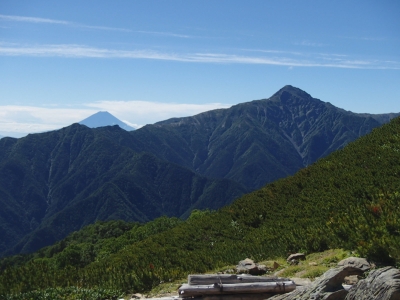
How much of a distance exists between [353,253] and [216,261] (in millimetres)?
6869

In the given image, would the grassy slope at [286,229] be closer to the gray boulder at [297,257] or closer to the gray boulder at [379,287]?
the gray boulder at [297,257]

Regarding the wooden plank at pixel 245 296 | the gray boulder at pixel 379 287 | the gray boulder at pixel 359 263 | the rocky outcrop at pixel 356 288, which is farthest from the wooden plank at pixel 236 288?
the gray boulder at pixel 379 287

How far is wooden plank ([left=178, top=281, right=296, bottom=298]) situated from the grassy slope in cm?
309

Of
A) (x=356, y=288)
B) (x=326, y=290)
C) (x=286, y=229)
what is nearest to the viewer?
(x=356, y=288)

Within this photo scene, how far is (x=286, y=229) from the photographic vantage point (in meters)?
24.4

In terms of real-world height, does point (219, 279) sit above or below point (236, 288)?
above

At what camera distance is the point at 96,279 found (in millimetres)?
17500

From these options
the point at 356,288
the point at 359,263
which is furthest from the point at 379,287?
the point at 359,263

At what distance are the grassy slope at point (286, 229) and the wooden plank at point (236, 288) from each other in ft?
10.1

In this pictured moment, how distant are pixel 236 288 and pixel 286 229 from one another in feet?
44.1

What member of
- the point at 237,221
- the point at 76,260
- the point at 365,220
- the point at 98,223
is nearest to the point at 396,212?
the point at 365,220

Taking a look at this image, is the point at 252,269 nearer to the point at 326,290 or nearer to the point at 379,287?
the point at 326,290

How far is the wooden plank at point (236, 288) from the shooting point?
11453mm

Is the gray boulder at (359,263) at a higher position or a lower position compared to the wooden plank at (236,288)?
higher
